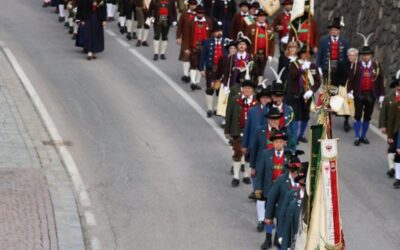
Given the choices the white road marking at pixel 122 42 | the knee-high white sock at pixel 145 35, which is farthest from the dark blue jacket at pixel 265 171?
the white road marking at pixel 122 42

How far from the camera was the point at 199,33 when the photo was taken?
29.5 metres

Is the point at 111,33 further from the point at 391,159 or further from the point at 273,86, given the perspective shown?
the point at 273,86

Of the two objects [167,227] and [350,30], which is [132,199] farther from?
[350,30]

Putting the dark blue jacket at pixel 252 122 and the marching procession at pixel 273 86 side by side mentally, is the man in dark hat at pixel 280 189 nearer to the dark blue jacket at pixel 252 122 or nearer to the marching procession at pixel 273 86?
the marching procession at pixel 273 86

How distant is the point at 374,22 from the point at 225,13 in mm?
3901

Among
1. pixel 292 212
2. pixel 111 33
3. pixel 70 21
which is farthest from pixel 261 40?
pixel 292 212

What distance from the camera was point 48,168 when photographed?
22.8 metres

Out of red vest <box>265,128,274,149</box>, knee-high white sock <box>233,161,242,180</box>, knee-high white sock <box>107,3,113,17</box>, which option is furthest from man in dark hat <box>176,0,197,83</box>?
red vest <box>265,128,274,149</box>

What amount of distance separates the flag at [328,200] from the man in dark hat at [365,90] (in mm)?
11082

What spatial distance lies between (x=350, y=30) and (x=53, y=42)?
24.8 feet

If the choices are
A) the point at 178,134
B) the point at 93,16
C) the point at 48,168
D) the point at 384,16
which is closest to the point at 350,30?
the point at 384,16

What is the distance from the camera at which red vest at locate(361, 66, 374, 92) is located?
2577cm

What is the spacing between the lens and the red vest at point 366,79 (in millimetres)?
25766

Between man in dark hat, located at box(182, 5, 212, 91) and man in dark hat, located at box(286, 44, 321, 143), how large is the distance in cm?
422
